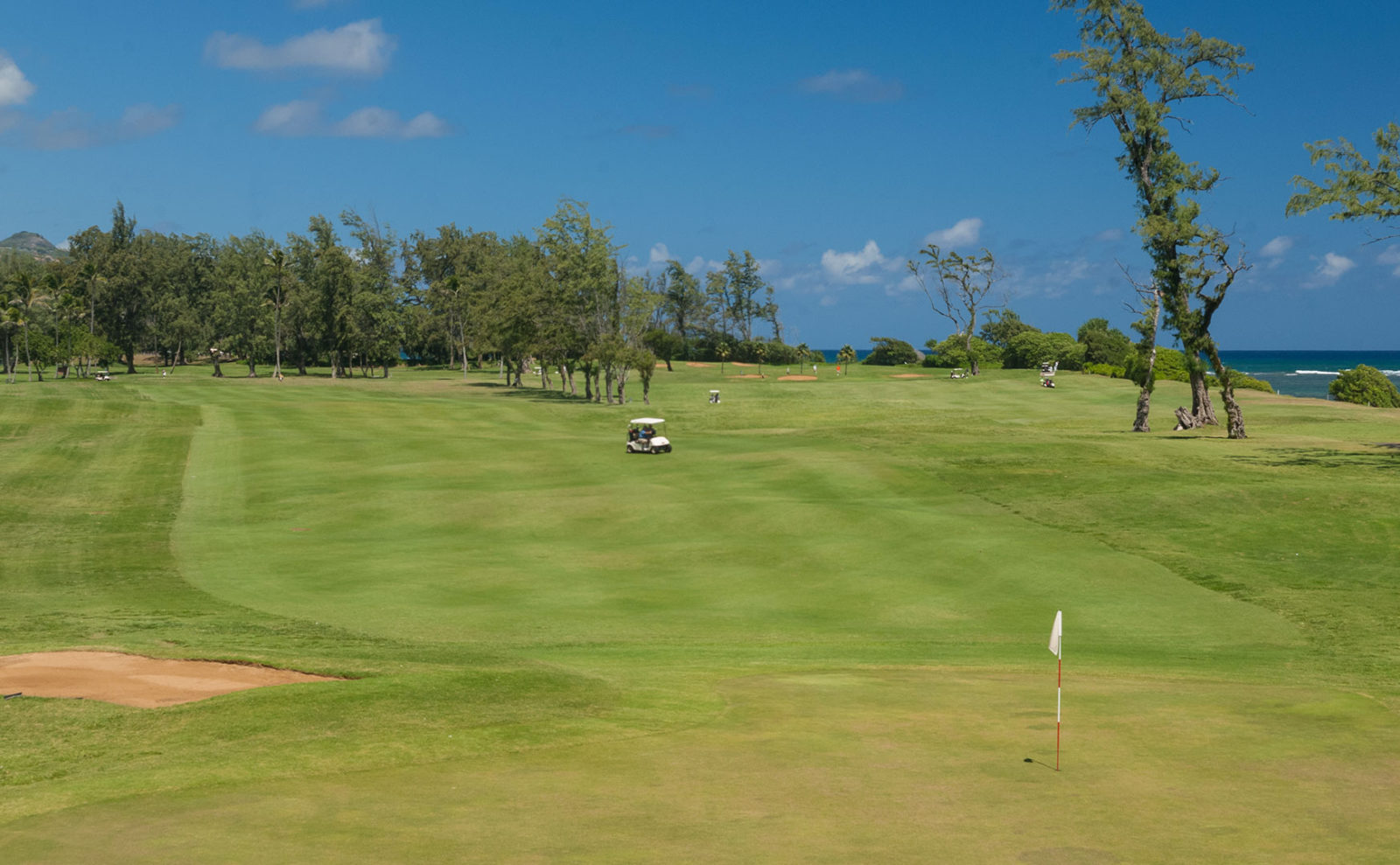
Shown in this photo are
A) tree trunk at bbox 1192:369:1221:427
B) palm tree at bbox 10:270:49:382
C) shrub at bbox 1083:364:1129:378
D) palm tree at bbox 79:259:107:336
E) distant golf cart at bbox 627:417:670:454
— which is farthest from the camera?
palm tree at bbox 79:259:107:336

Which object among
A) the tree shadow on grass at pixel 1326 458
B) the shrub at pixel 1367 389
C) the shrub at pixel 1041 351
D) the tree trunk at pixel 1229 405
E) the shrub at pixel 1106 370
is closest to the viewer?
the tree shadow on grass at pixel 1326 458

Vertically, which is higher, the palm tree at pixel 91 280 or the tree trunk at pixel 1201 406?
the palm tree at pixel 91 280

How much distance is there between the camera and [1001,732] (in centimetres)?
1335

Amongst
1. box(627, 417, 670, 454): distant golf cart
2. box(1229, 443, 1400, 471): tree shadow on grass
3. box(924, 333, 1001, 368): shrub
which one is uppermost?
box(924, 333, 1001, 368): shrub

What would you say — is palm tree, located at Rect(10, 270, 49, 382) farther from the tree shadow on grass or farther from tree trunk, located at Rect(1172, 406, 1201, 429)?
the tree shadow on grass

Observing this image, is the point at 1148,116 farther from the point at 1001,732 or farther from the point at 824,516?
the point at 1001,732

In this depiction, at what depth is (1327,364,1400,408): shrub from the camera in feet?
272

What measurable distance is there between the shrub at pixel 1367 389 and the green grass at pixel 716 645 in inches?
1481

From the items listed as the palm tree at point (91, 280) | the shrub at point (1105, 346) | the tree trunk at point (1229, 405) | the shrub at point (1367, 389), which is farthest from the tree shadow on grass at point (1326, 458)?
the palm tree at point (91, 280)

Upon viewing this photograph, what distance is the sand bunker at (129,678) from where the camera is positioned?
15.0 meters

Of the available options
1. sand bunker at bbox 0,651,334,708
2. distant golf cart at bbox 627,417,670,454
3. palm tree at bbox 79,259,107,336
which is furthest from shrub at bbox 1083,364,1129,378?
palm tree at bbox 79,259,107,336

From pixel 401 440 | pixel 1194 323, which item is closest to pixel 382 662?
pixel 401 440

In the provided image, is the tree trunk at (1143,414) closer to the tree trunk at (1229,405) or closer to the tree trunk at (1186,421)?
the tree trunk at (1186,421)

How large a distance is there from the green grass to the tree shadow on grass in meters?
0.44
